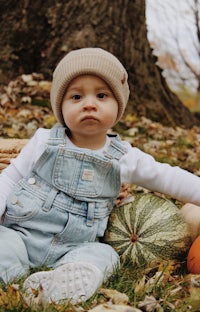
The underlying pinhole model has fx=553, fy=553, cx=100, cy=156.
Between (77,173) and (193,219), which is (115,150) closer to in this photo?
(77,173)

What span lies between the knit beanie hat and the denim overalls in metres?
0.31

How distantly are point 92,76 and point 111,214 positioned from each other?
2.94 ft

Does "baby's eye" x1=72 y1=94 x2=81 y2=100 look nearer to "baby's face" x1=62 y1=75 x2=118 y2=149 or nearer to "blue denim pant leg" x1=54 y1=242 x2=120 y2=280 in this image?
"baby's face" x1=62 y1=75 x2=118 y2=149

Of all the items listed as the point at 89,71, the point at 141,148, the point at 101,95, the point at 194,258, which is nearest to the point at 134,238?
the point at 194,258

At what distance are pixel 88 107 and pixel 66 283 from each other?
104 centimetres

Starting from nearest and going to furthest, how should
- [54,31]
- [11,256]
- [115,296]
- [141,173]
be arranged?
[115,296] → [11,256] → [141,173] → [54,31]

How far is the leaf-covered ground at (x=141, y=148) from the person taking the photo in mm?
2566

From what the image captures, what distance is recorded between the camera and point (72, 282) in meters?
2.68

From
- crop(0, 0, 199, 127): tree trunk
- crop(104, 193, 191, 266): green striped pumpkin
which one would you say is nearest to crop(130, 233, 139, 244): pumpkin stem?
crop(104, 193, 191, 266): green striped pumpkin

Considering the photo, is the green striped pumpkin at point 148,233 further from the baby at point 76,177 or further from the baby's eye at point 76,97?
the baby's eye at point 76,97

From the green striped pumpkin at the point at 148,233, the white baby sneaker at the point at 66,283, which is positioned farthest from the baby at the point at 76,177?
the white baby sneaker at the point at 66,283

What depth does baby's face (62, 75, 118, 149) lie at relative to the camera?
127 inches

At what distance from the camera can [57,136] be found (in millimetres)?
3381

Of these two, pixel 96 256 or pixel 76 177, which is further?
pixel 76 177
